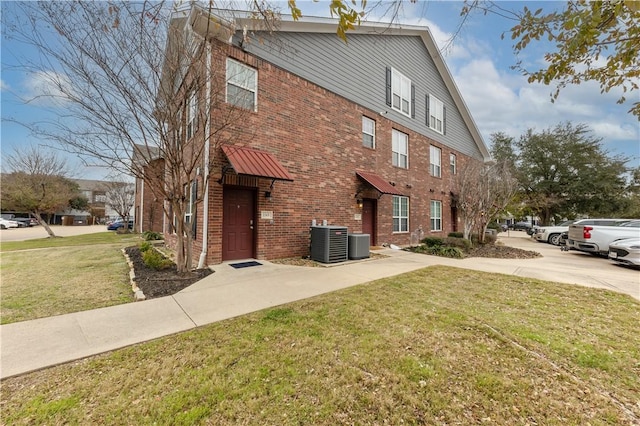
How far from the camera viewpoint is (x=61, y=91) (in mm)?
5207

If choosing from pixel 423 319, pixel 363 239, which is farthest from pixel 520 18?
pixel 363 239

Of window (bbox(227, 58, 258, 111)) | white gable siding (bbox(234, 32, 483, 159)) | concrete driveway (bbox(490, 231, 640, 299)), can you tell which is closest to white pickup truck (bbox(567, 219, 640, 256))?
concrete driveway (bbox(490, 231, 640, 299))

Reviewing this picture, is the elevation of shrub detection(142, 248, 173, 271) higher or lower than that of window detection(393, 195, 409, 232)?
lower

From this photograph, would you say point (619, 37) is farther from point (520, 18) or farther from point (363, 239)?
point (363, 239)

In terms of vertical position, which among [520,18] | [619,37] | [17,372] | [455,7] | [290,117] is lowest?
[17,372]

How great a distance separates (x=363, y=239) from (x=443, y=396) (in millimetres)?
6812

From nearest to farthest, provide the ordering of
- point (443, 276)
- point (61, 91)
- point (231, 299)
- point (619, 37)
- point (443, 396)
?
point (443, 396), point (619, 37), point (231, 299), point (61, 91), point (443, 276)

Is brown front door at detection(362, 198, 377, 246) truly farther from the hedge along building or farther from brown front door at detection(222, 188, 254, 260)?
brown front door at detection(222, 188, 254, 260)

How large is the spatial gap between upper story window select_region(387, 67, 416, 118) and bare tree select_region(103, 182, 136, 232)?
2377 centimetres

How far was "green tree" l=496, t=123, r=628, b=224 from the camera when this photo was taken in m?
22.2

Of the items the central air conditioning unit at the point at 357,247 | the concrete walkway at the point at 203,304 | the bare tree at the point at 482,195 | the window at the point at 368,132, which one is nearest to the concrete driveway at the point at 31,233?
the concrete walkway at the point at 203,304

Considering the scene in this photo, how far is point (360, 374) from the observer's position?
8.39 feet

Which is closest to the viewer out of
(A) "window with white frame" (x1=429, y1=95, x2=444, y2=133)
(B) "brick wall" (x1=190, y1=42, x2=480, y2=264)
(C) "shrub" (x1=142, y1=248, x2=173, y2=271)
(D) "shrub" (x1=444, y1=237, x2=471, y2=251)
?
(C) "shrub" (x1=142, y1=248, x2=173, y2=271)

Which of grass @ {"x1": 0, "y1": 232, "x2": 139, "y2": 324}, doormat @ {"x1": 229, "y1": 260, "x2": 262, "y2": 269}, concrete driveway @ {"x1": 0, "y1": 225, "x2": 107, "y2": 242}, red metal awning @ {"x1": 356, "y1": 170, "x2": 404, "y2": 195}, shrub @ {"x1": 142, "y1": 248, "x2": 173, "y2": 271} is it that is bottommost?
concrete driveway @ {"x1": 0, "y1": 225, "x2": 107, "y2": 242}
